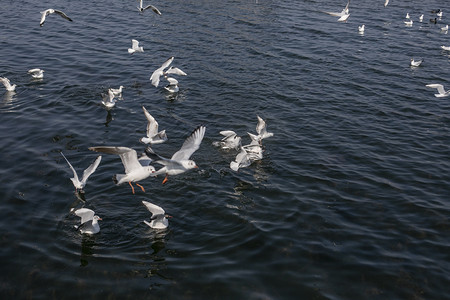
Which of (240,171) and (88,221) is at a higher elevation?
(240,171)

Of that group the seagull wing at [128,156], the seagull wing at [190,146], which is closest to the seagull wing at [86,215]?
the seagull wing at [128,156]

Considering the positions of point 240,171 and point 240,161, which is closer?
point 240,161

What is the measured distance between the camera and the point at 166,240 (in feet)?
36.2

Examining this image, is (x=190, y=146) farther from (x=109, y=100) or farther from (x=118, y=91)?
(x=118, y=91)

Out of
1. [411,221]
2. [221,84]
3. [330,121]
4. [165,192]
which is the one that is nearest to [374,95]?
[330,121]

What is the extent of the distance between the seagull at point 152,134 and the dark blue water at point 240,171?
45cm

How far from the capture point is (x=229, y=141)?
49.5 feet

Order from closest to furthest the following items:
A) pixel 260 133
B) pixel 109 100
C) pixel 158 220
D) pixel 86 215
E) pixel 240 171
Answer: pixel 86 215 → pixel 158 220 → pixel 240 171 → pixel 260 133 → pixel 109 100

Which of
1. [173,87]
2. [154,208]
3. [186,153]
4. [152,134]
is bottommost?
[154,208]

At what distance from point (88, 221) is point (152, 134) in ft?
15.9

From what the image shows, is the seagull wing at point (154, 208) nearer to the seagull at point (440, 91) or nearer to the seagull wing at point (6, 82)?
the seagull wing at point (6, 82)

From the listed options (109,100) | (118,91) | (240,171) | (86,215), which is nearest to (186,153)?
(86,215)

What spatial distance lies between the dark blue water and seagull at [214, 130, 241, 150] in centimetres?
43

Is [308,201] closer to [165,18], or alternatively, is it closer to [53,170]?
[53,170]
